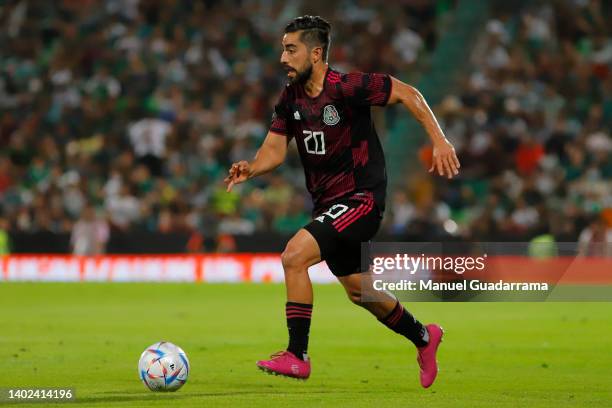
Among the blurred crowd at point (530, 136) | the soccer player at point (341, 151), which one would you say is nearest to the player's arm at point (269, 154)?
the soccer player at point (341, 151)

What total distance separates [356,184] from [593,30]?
1837cm

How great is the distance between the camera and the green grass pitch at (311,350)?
8.28 meters

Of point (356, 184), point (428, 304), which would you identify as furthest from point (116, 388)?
point (428, 304)

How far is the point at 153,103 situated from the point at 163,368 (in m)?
17.7

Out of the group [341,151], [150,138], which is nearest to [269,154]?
[341,151]

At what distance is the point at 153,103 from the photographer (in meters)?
25.5

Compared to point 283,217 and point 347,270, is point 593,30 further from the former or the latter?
point 347,270

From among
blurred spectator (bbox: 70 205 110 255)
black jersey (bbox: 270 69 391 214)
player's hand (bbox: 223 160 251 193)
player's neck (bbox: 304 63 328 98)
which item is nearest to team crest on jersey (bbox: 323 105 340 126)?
black jersey (bbox: 270 69 391 214)

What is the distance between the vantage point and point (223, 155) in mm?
24547

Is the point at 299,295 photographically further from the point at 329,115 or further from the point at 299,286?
the point at 329,115

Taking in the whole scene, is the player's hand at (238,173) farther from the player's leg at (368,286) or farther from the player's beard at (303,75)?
the player's leg at (368,286)

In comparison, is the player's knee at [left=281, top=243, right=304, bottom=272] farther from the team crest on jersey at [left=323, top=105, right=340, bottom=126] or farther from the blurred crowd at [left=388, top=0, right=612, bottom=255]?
the blurred crowd at [left=388, top=0, right=612, bottom=255]

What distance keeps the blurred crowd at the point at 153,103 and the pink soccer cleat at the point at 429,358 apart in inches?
550

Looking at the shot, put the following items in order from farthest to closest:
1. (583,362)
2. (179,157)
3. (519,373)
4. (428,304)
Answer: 1. (179,157)
2. (428,304)
3. (583,362)
4. (519,373)
